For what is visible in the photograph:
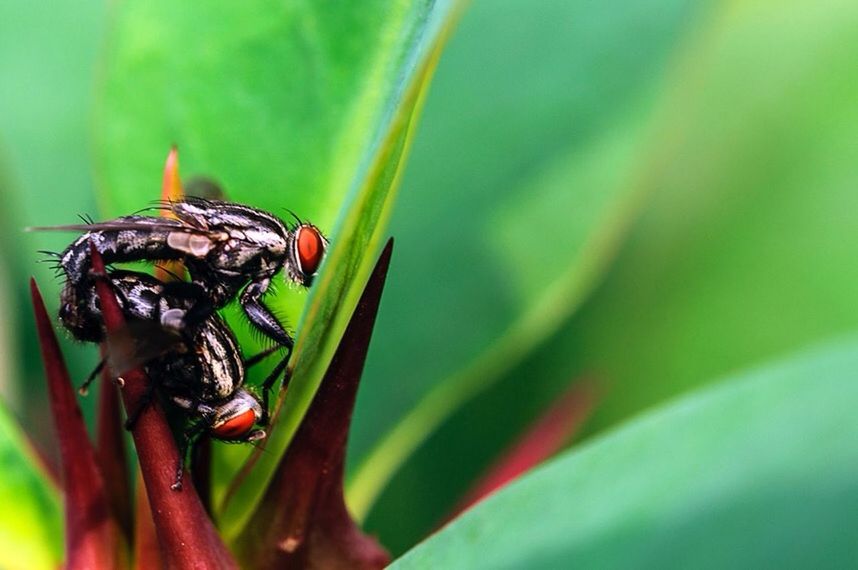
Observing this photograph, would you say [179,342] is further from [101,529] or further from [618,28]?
[618,28]

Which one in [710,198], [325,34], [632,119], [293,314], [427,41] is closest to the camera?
[427,41]

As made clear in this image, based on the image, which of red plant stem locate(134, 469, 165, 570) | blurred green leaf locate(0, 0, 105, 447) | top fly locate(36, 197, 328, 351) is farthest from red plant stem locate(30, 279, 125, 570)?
blurred green leaf locate(0, 0, 105, 447)

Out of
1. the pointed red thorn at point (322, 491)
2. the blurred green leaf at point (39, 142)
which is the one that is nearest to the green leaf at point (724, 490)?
the pointed red thorn at point (322, 491)

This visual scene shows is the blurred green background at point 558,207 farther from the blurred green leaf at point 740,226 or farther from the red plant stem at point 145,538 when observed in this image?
the red plant stem at point 145,538

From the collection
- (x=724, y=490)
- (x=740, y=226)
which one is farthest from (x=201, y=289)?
(x=740, y=226)

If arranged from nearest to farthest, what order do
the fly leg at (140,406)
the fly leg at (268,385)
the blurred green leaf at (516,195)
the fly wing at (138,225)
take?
the fly leg at (140,406) → the fly leg at (268,385) → the fly wing at (138,225) → the blurred green leaf at (516,195)

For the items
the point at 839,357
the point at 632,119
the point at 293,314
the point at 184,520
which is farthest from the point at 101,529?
the point at 632,119

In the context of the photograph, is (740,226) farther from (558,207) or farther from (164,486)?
(164,486)
